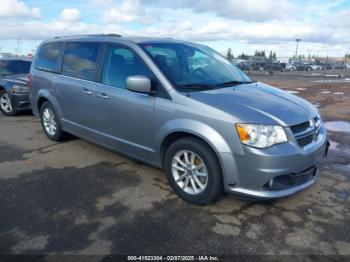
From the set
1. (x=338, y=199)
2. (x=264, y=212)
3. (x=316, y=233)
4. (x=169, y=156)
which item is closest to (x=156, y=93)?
(x=169, y=156)

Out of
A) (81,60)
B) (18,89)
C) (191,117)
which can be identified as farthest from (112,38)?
(18,89)

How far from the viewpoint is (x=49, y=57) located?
6035 mm

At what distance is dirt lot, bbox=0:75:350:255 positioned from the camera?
9.95ft

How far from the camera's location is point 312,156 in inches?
140

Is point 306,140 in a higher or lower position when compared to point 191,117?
lower

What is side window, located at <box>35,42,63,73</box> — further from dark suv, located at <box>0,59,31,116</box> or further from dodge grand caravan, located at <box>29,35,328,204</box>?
dark suv, located at <box>0,59,31,116</box>

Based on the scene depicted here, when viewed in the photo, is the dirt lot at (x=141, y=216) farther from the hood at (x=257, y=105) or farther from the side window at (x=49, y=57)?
the side window at (x=49, y=57)

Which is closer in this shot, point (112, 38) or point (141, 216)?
point (141, 216)

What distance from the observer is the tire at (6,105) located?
8648 mm

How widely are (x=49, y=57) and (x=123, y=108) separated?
259 centimetres

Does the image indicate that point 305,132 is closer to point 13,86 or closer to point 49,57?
point 49,57

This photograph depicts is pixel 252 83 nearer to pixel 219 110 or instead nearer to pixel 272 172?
pixel 219 110

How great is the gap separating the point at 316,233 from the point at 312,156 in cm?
80

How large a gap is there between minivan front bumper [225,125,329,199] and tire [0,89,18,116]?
7.18m
